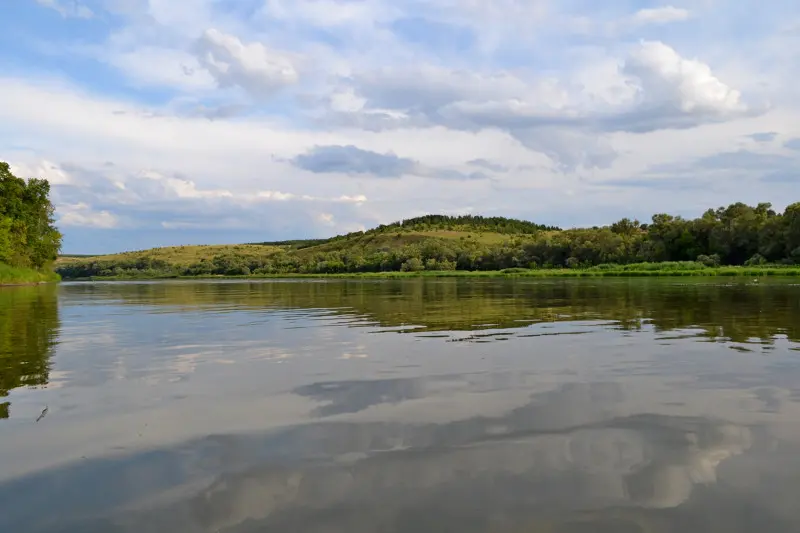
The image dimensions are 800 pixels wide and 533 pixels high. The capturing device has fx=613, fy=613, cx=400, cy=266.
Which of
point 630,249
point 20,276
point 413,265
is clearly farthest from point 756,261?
point 20,276

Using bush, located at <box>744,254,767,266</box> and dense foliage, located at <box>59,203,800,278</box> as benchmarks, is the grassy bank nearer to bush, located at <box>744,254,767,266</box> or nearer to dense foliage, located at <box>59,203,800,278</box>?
dense foliage, located at <box>59,203,800,278</box>

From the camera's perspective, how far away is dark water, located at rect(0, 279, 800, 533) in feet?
20.5

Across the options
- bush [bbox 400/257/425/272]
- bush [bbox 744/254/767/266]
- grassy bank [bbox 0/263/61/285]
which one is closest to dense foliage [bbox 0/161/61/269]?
grassy bank [bbox 0/263/61/285]

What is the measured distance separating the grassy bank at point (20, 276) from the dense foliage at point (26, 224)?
1332 millimetres

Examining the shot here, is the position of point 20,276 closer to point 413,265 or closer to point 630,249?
point 413,265

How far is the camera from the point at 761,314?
88.5 ft

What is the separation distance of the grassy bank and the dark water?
258 feet

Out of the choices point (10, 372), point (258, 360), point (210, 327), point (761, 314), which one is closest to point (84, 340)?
point (210, 327)

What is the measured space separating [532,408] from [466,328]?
13.2 metres

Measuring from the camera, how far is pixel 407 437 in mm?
8852

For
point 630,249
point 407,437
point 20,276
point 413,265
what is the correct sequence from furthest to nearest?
point 413,265 < point 630,249 < point 20,276 < point 407,437

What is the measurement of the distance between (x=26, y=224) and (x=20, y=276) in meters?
9.08

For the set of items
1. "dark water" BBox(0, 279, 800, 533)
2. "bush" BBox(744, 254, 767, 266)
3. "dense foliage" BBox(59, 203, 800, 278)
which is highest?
"dense foliage" BBox(59, 203, 800, 278)

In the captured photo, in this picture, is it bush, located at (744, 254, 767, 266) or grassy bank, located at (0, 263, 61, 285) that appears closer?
grassy bank, located at (0, 263, 61, 285)
